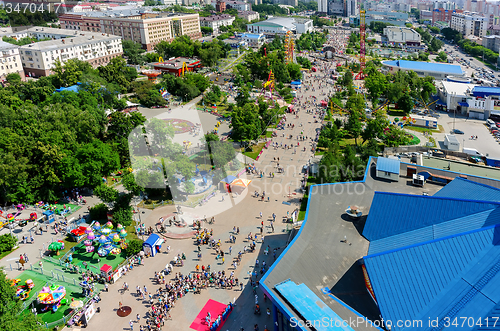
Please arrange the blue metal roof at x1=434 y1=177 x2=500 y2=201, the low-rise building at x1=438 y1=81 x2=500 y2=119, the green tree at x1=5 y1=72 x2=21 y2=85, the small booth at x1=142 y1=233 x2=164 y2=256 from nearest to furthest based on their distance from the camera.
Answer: the blue metal roof at x1=434 y1=177 x2=500 y2=201, the small booth at x1=142 y1=233 x2=164 y2=256, the low-rise building at x1=438 y1=81 x2=500 y2=119, the green tree at x1=5 y1=72 x2=21 y2=85

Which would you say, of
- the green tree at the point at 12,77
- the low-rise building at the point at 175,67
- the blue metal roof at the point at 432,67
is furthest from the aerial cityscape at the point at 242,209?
the blue metal roof at the point at 432,67

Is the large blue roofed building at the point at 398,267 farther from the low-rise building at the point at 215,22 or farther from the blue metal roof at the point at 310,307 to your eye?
the low-rise building at the point at 215,22

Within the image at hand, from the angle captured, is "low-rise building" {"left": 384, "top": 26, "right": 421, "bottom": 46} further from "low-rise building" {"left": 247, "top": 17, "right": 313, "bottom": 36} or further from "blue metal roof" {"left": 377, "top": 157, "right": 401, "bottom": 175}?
"blue metal roof" {"left": 377, "top": 157, "right": 401, "bottom": 175}

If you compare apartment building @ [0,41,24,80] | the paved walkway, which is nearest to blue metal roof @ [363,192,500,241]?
the paved walkway

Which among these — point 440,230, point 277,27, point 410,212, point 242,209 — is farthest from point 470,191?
point 277,27

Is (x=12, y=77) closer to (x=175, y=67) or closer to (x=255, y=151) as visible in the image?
(x=175, y=67)

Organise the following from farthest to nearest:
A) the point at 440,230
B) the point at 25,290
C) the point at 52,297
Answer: the point at 25,290 < the point at 52,297 < the point at 440,230
